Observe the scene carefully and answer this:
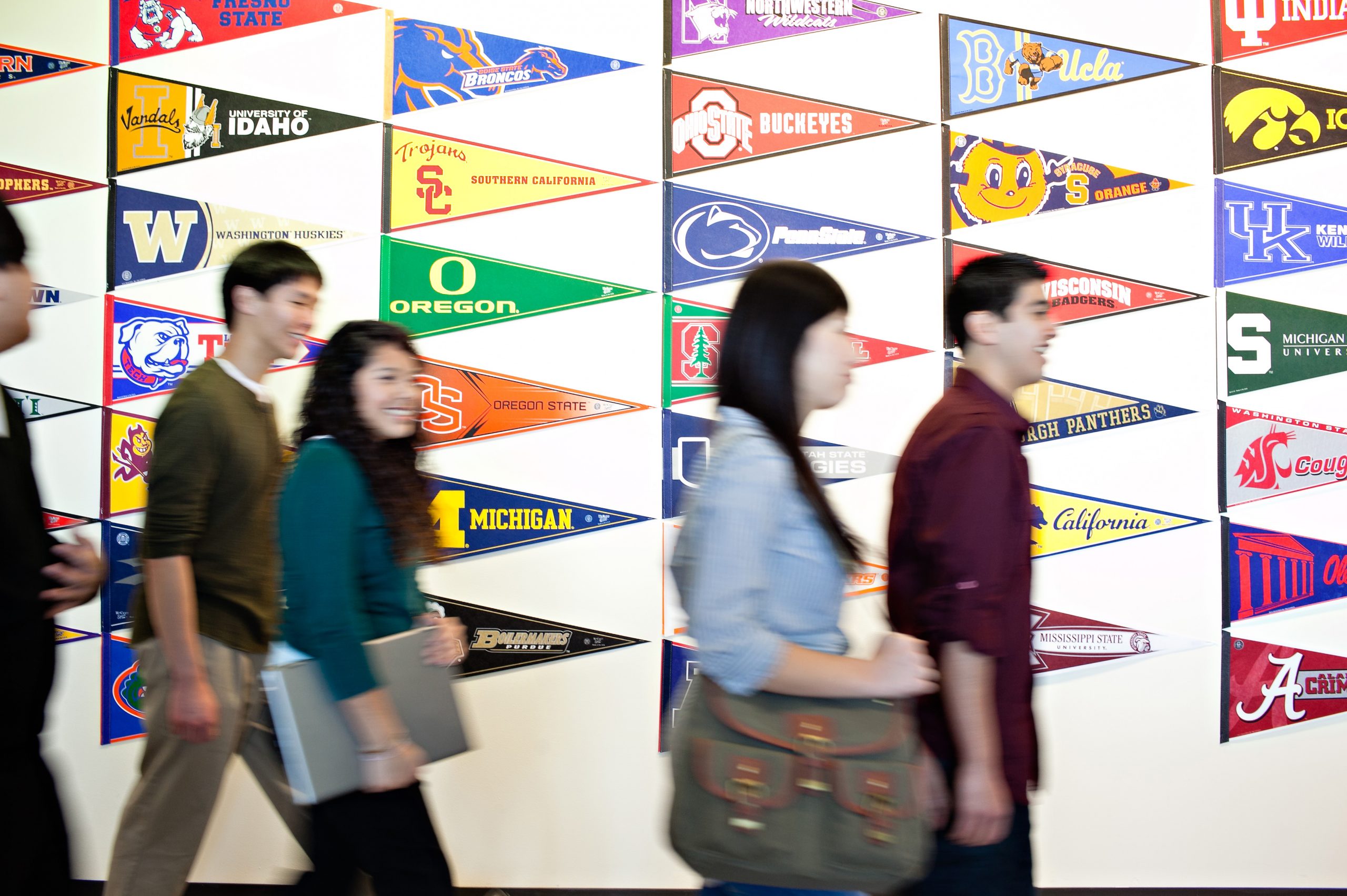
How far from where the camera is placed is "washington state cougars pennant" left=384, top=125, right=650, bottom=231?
2641 millimetres

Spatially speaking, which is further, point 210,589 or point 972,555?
point 210,589

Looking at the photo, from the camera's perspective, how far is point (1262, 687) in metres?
2.60

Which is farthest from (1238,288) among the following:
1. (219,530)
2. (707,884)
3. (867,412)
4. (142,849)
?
(142,849)

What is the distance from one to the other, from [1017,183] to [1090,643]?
1.28 metres

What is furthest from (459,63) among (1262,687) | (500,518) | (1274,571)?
(1262,687)

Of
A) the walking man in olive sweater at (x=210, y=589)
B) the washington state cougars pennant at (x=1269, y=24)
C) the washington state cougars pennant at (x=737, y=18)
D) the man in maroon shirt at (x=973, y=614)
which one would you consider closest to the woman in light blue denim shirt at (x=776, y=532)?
the man in maroon shirt at (x=973, y=614)

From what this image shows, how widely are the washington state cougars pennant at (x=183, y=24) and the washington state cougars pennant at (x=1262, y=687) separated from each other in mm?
3165

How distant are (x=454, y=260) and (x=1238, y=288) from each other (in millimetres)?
2155

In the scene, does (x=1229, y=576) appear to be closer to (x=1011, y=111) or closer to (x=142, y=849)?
(x=1011, y=111)

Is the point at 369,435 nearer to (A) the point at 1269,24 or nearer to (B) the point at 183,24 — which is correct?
(B) the point at 183,24

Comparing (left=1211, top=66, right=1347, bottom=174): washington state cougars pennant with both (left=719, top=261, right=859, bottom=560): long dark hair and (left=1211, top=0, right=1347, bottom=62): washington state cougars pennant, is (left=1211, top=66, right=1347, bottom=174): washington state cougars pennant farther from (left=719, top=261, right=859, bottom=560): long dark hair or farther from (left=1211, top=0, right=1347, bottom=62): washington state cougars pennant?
(left=719, top=261, right=859, bottom=560): long dark hair

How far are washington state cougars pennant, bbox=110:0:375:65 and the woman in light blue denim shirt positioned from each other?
7.26ft

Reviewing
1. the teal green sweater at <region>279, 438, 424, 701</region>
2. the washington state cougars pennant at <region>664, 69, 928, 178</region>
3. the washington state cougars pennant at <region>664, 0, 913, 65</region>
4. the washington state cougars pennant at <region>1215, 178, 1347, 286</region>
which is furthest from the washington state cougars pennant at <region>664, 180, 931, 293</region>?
the teal green sweater at <region>279, 438, 424, 701</region>

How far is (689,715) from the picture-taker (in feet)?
3.54
